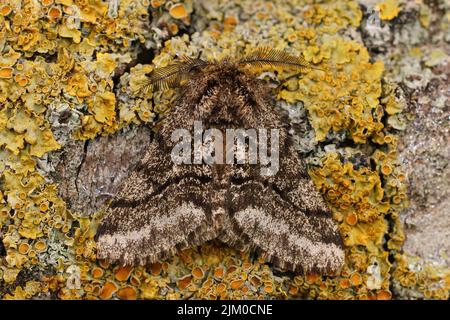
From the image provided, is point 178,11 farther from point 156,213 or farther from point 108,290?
point 108,290

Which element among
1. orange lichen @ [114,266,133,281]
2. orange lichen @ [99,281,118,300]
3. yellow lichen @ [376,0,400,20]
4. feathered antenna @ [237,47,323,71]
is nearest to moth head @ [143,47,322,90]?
feathered antenna @ [237,47,323,71]

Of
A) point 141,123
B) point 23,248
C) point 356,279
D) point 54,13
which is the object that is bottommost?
point 356,279

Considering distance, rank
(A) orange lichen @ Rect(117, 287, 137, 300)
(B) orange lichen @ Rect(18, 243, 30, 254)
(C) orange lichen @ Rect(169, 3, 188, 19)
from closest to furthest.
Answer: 1. (B) orange lichen @ Rect(18, 243, 30, 254)
2. (A) orange lichen @ Rect(117, 287, 137, 300)
3. (C) orange lichen @ Rect(169, 3, 188, 19)

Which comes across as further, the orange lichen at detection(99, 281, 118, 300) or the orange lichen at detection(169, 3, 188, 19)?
the orange lichen at detection(169, 3, 188, 19)

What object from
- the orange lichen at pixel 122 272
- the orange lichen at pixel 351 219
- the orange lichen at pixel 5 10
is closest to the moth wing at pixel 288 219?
the orange lichen at pixel 351 219

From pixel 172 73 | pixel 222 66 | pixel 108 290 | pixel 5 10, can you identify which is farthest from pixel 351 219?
pixel 5 10

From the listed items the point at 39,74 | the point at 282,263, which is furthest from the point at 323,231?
the point at 39,74

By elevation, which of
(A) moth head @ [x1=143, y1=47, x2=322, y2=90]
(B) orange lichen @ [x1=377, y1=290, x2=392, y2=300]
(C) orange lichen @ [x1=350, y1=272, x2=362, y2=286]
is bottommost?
(B) orange lichen @ [x1=377, y1=290, x2=392, y2=300]

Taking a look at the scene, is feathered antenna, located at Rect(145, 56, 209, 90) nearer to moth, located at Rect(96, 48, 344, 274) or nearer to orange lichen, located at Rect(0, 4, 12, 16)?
moth, located at Rect(96, 48, 344, 274)
